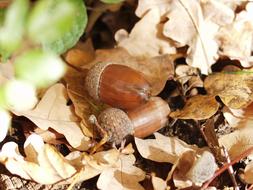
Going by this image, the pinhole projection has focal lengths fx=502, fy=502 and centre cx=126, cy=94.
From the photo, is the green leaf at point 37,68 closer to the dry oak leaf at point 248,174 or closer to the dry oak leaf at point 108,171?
the dry oak leaf at point 108,171

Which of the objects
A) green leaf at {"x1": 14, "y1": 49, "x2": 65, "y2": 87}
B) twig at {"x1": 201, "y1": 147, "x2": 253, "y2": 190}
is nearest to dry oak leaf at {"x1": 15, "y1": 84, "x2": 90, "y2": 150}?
twig at {"x1": 201, "y1": 147, "x2": 253, "y2": 190}

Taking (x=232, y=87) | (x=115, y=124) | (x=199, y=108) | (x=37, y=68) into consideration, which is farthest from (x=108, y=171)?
(x=37, y=68)

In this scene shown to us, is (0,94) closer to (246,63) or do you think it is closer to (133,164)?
(133,164)

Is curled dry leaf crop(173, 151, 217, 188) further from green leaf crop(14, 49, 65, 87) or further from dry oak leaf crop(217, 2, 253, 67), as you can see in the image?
green leaf crop(14, 49, 65, 87)

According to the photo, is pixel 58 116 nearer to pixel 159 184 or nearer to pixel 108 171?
pixel 108 171

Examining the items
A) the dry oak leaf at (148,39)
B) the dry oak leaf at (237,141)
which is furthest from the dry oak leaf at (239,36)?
the dry oak leaf at (237,141)

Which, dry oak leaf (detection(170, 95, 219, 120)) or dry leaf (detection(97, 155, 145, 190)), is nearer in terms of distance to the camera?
dry leaf (detection(97, 155, 145, 190))
